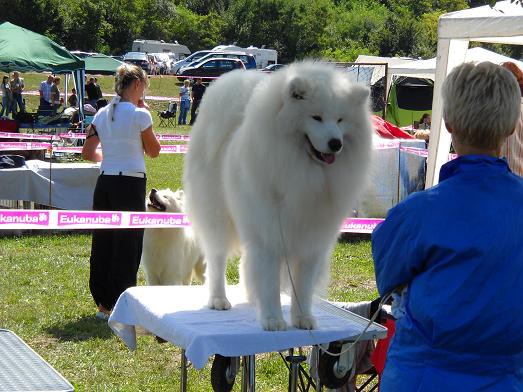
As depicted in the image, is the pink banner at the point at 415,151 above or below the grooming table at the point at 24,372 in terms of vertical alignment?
below

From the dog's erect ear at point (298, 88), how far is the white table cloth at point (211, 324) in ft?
3.10

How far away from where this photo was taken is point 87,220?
5582 millimetres

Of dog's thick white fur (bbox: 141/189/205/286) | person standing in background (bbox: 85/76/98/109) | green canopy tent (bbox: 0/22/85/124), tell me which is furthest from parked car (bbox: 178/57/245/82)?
dog's thick white fur (bbox: 141/189/205/286)

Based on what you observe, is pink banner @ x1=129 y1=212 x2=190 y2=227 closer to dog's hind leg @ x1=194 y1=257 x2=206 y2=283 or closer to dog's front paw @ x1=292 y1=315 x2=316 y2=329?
dog's hind leg @ x1=194 y1=257 x2=206 y2=283

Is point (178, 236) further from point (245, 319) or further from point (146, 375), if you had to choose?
point (245, 319)

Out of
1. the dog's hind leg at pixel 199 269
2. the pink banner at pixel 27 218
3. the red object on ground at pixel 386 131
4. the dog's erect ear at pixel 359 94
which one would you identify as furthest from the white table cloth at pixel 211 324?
the red object on ground at pixel 386 131

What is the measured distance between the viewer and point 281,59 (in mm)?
55438

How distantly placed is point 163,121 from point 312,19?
32.3 meters

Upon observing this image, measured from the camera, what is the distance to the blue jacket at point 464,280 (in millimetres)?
1883

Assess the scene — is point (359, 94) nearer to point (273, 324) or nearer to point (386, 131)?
point (273, 324)

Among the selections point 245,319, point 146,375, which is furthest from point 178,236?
point 245,319

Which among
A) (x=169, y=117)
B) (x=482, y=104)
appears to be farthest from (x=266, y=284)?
(x=169, y=117)

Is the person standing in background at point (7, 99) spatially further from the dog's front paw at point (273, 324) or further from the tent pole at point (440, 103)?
the dog's front paw at point (273, 324)

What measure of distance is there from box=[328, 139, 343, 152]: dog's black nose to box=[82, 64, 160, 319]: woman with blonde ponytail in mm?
2916
